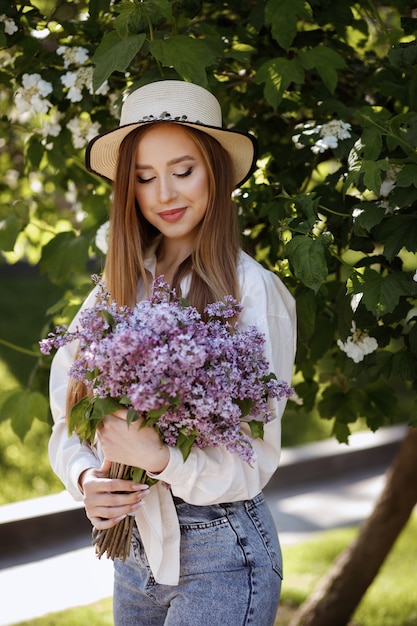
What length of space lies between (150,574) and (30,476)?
134 inches

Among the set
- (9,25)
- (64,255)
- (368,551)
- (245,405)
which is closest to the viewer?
(245,405)

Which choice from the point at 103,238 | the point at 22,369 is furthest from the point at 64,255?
the point at 22,369

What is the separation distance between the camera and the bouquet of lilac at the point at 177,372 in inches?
62.3

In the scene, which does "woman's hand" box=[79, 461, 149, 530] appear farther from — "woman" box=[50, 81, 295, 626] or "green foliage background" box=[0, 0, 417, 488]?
"green foliage background" box=[0, 0, 417, 488]

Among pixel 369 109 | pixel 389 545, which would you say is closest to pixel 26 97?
pixel 369 109

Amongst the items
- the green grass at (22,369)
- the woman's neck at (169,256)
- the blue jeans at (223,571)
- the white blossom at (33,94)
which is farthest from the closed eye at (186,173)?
the green grass at (22,369)

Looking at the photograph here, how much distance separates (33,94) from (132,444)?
1.22 m

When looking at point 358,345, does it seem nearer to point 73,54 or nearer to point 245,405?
point 245,405

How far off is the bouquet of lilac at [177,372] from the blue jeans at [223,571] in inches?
9.3

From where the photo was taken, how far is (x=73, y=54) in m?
2.46

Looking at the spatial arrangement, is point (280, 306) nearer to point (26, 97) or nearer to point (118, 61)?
point (118, 61)

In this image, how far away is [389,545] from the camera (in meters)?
3.46

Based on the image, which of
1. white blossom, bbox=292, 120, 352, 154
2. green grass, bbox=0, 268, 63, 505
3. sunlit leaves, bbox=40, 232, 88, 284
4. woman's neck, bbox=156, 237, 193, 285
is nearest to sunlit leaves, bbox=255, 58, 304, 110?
white blossom, bbox=292, 120, 352, 154

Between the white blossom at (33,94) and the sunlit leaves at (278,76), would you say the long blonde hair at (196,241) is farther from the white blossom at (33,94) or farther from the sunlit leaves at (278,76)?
the white blossom at (33,94)
